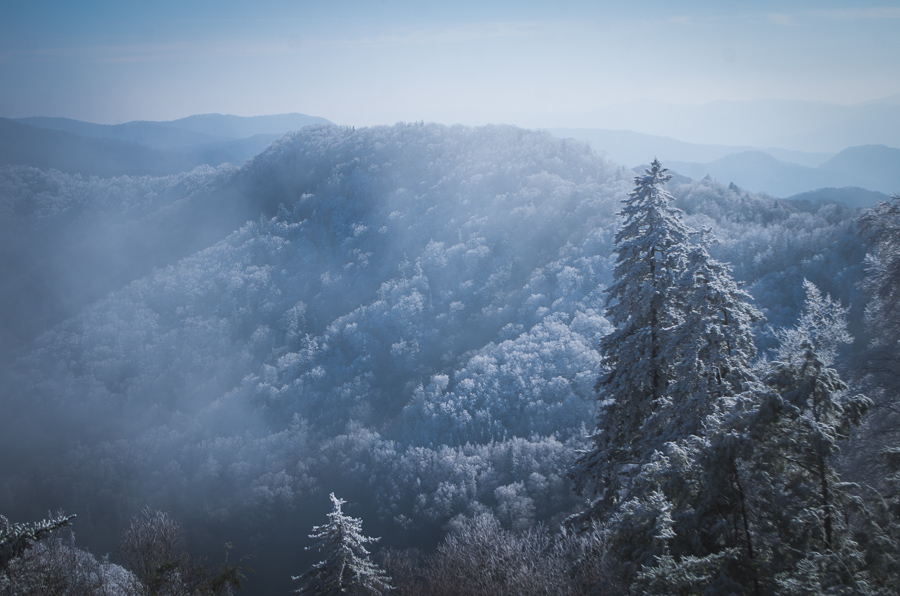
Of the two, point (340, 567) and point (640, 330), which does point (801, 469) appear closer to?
point (640, 330)

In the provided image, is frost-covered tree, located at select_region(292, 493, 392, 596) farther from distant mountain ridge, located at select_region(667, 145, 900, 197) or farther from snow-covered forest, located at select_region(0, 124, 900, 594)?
distant mountain ridge, located at select_region(667, 145, 900, 197)

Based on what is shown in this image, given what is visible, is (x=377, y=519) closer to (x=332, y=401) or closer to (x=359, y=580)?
(x=332, y=401)

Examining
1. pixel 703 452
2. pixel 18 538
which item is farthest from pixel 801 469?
pixel 18 538

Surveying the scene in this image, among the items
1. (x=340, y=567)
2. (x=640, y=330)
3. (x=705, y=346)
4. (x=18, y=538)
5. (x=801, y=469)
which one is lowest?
(x=340, y=567)

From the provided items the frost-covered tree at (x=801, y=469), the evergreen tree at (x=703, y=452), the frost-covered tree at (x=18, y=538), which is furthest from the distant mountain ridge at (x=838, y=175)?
the frost-covered tree at (x=18, y=538)

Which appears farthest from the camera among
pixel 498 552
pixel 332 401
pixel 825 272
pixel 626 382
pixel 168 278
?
pixel 168 278

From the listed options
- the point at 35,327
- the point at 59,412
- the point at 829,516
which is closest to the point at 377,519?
the point at 829,516
